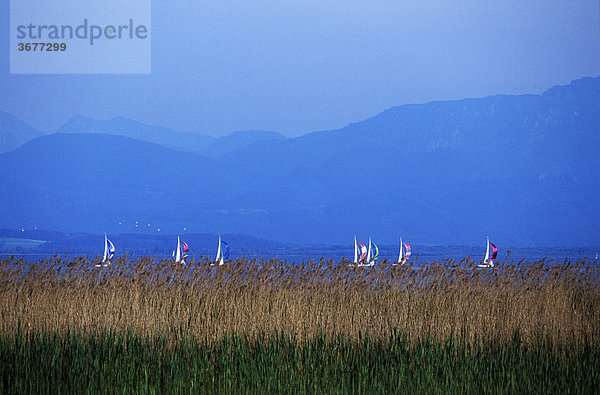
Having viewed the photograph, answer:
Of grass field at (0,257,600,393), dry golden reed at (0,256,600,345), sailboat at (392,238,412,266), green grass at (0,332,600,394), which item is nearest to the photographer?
green grass at (0,332,600,394)

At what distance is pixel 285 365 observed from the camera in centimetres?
748

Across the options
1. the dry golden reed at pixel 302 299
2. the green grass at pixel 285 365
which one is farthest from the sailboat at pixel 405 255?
the green grass at pixel 285 365

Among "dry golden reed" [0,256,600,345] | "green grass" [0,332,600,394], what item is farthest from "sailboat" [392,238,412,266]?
"green grass" [0,332,600,394]

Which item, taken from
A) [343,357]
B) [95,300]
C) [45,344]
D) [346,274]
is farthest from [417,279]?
[45,344]

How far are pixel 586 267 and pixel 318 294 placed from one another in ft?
16.1

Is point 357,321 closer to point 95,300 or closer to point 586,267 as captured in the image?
point 95,300

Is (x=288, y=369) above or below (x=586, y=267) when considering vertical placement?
below

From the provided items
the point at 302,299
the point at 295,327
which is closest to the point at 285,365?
the point at 295,327

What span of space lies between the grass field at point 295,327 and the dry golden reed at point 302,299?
0.10 ft

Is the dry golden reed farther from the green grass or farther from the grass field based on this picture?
the green grass

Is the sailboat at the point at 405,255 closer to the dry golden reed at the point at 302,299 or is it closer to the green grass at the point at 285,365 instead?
the dry golden reed at the point at 302,299

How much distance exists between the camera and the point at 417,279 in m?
11.0

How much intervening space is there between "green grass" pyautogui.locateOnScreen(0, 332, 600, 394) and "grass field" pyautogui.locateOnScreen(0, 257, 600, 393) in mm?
23

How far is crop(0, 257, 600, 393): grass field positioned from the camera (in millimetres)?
7391
